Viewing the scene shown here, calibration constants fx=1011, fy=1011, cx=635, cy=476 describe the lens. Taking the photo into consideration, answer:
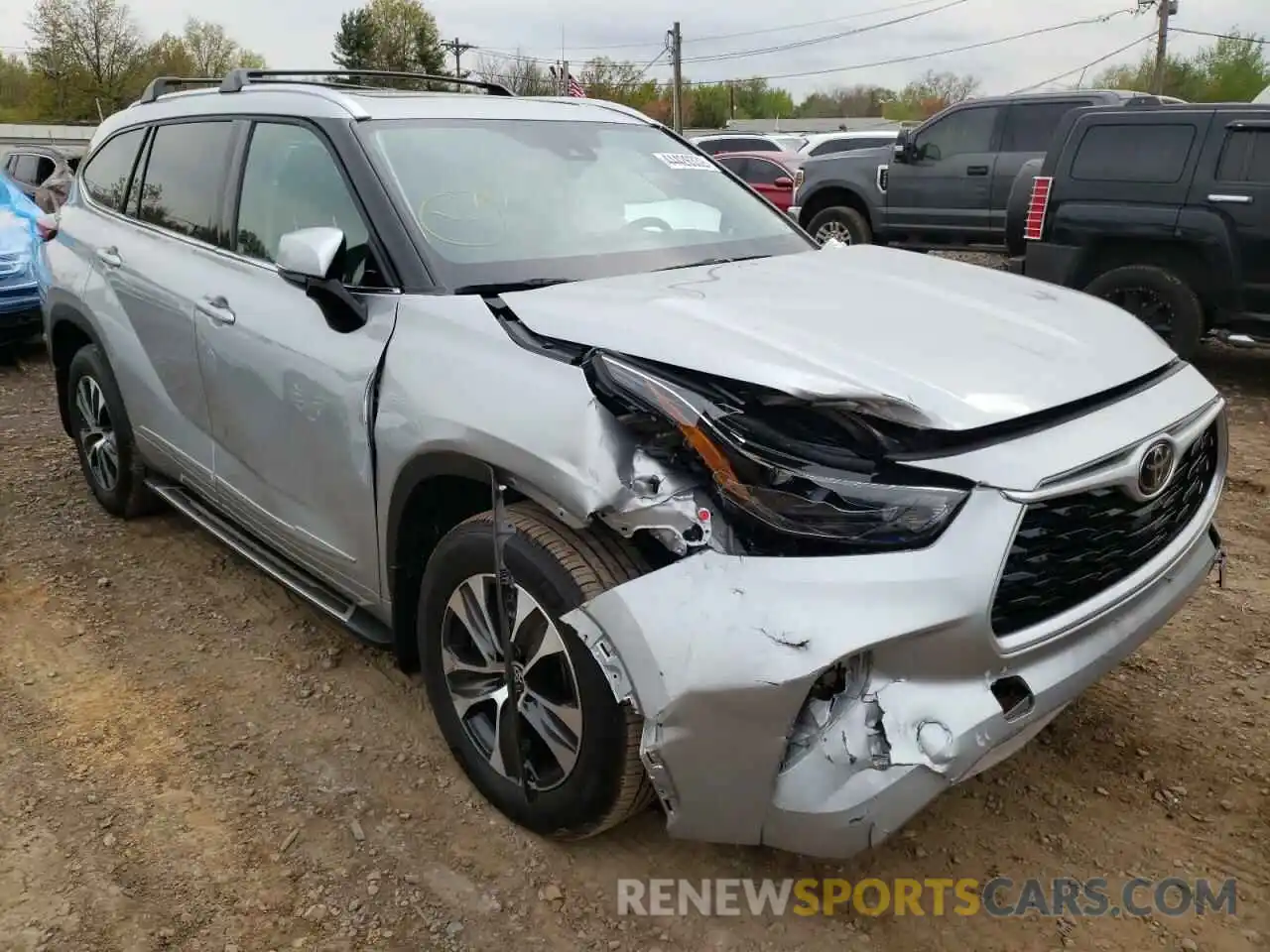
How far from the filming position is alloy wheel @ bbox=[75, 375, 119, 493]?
4.57 m

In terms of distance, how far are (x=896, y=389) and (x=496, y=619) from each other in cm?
112

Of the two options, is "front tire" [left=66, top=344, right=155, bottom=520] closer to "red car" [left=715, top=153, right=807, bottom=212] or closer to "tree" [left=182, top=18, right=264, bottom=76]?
"red car" [left=715, top=153, right=807, bottom=212]

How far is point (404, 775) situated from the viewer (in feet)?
9.60

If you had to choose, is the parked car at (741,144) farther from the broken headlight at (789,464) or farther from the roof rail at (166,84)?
Answer: the broken headlight at (789,464)

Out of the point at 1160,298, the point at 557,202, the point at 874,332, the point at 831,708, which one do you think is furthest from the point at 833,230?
the point at 831,708

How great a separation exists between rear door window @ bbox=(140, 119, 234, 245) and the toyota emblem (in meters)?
3.00

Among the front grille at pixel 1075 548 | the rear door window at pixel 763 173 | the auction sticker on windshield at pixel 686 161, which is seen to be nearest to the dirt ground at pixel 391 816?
the front grille at pixel 1075 548

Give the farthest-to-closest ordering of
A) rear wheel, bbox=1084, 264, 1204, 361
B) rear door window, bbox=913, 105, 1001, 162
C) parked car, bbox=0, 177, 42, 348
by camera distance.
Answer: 1. rear door window, bbox=913, 105, 1001, 162
2. parked car, bbox=0, 177, 42, 348
3. rear wheel, bbox=1084, 264, 1204, 361

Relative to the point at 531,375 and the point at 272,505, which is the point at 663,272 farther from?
the point at 272,505

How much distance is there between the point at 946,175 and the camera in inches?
434

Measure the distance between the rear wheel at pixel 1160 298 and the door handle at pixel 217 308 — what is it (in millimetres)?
5839

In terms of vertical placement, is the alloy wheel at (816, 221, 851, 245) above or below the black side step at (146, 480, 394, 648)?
above

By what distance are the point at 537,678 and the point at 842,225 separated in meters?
10.5

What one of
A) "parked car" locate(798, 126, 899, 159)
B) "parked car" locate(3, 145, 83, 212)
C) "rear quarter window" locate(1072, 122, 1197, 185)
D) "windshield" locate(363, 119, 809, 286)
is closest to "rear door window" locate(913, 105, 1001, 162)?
"rear quarter window" locate(1072, 122, 1197, 185)
